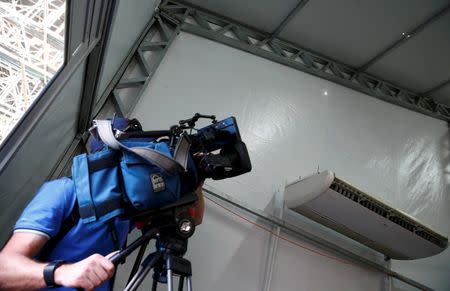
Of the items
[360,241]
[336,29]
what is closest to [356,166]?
[360,241]

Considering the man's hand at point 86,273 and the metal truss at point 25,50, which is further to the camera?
the metal truss at point 25,50

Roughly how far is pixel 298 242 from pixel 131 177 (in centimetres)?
174

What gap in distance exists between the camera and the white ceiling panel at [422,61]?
2.87 metres

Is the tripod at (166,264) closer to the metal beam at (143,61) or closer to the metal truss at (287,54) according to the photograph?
the metal beam at (143,61)

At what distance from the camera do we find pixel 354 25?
2.88 meters

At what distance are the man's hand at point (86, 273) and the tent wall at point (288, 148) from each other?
49.6 inches

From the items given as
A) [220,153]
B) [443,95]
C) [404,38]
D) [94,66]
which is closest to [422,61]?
[404,38]

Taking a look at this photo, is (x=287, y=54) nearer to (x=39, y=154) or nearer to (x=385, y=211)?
(x=385, y=211)

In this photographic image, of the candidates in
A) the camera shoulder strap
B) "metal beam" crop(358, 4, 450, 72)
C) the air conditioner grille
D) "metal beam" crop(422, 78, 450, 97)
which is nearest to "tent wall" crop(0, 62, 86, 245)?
the camera shoulder strap

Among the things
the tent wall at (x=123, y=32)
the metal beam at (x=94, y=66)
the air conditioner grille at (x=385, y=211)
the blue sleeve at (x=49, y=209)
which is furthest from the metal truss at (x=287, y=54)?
the blue sleeve at (x=49, y=209)

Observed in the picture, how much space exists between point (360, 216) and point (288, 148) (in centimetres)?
78

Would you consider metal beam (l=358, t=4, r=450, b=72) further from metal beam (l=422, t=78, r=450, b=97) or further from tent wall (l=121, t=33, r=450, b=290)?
metal beam (l=422, t=78, r=450, b=97)

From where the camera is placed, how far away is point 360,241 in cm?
246

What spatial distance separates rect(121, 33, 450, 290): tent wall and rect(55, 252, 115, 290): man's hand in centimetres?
126
